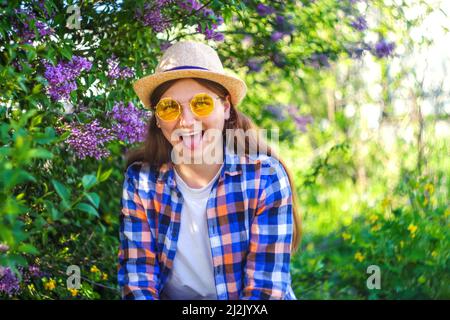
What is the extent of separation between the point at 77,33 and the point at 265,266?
122 centimetres

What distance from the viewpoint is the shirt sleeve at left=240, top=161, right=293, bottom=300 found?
6.63ft

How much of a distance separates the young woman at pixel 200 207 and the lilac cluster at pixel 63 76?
0.22 meters

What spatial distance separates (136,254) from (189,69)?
0.63 m

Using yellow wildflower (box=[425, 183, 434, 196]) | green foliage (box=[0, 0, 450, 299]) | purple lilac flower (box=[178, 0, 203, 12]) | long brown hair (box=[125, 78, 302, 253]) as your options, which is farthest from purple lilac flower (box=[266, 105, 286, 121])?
long brown hair (box=[125, 78, 302, 253])

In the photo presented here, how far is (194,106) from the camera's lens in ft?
6.88

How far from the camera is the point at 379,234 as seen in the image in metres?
3.65

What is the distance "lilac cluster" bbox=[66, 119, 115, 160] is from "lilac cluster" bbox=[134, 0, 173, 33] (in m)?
0.44

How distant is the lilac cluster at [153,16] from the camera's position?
94.6 inches

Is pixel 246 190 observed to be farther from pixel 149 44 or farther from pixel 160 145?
pixel 149 44

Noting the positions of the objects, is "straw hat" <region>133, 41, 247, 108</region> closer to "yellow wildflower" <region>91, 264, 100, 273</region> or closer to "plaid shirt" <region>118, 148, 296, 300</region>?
"plaid shirt" <region>118, 148, 296, 300</region>
